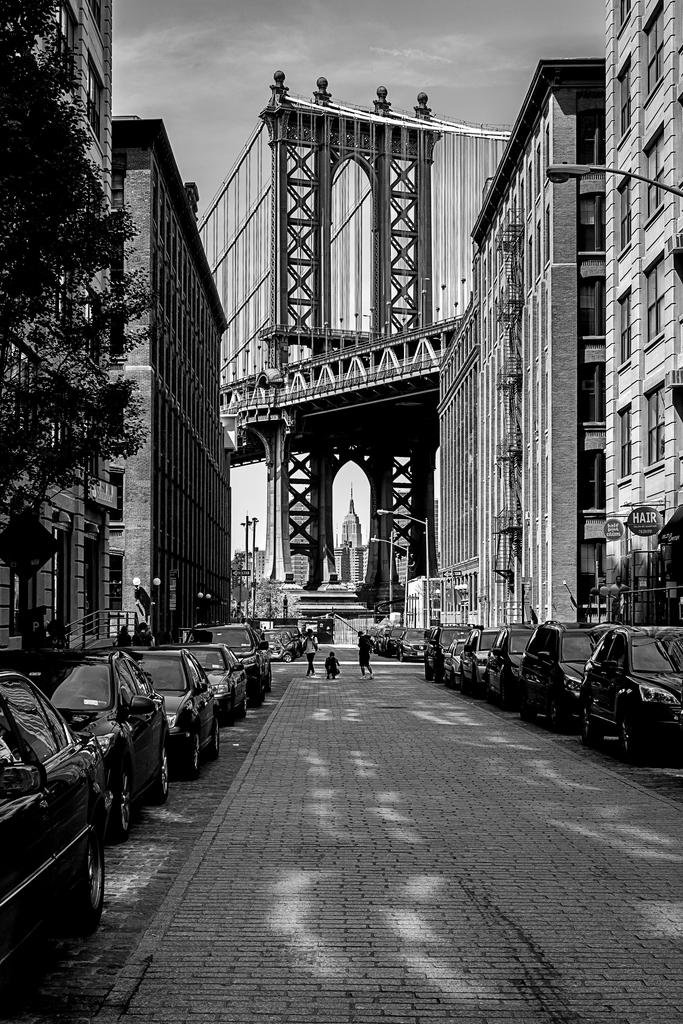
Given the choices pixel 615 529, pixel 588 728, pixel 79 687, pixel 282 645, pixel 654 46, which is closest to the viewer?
pixel 79 687

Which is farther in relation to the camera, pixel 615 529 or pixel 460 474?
pixel 460 474

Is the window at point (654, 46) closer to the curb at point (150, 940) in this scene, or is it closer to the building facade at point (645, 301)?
the building facade at point (645, 301)

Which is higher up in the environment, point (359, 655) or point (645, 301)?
point (645, 301)

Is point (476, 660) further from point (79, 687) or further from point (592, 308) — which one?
point (592, 308)

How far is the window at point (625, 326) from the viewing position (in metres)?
37.5

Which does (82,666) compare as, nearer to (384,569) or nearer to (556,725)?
(556,725)

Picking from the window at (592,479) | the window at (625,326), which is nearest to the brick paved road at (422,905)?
the window at (625,326)

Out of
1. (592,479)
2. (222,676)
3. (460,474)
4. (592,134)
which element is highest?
(592,134)

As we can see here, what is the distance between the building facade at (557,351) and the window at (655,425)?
15.0 metres

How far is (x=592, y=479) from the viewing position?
176 ft

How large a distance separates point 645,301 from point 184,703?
24.3 m

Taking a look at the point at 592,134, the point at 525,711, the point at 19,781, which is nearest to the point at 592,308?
the point at 592,134

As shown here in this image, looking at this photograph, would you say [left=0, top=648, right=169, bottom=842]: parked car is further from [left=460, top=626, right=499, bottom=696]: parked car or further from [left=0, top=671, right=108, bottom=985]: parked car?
[left=460, top=626, right=499, bottom=696]: parked car

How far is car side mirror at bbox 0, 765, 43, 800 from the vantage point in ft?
18.4
